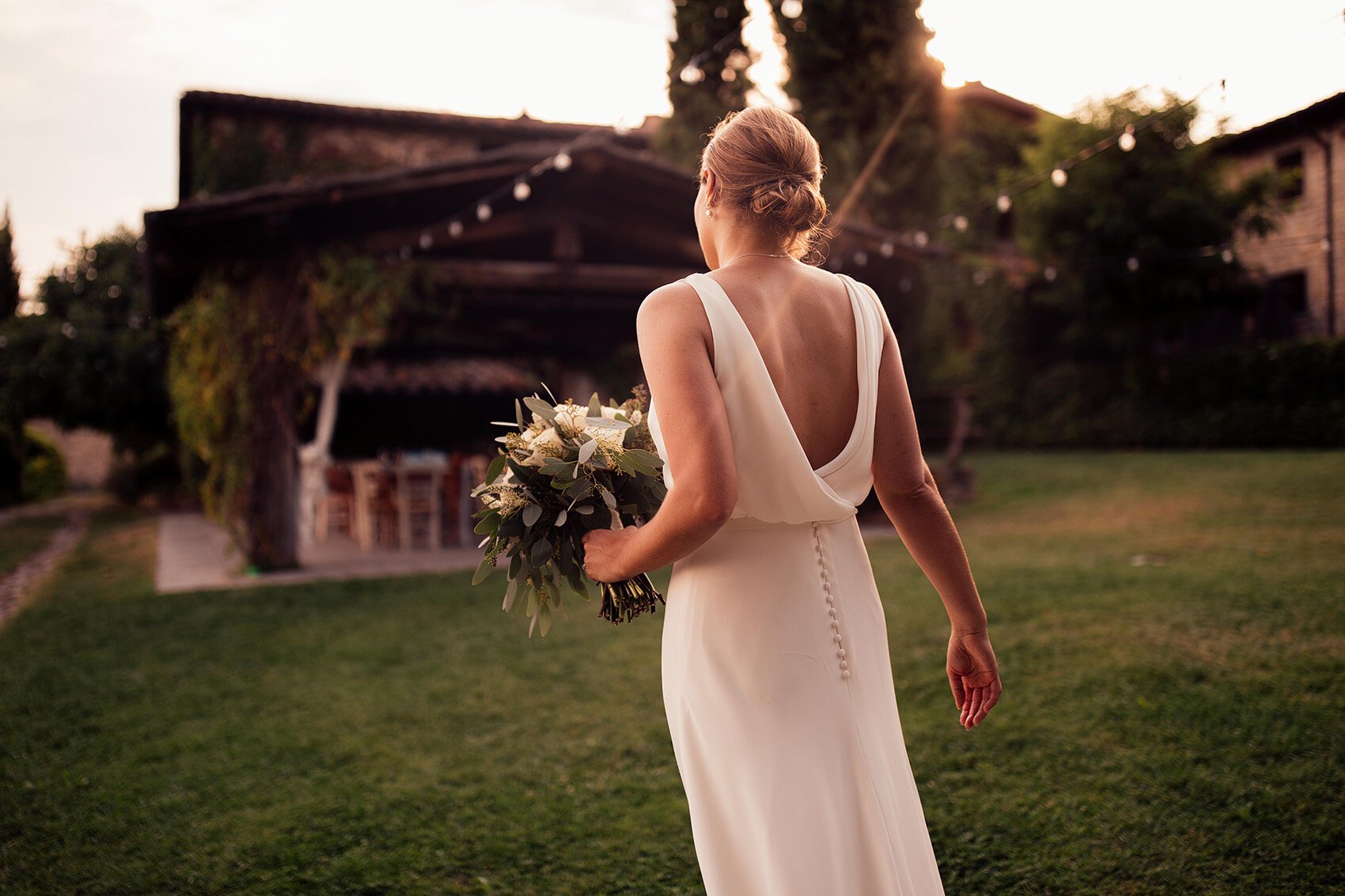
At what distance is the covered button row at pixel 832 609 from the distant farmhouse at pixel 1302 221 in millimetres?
17493

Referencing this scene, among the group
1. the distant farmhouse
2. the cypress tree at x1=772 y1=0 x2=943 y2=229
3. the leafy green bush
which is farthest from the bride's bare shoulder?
the leafy green bush

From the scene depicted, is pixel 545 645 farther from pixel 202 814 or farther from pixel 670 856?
pixel 670 856

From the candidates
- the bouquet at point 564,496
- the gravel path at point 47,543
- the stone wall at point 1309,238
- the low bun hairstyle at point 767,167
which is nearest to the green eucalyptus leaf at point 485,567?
the bouquet at point 564,496

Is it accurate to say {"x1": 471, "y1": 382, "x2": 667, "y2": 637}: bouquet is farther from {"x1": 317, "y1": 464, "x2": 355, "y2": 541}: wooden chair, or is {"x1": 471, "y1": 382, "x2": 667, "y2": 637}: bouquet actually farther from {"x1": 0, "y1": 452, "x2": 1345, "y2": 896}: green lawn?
{"x1": 317, "y1": 464, "x2": 355, "y2": 541}: wooden chair

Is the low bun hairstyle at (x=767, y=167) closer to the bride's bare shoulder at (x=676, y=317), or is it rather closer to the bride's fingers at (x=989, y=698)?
the bride's bare shoulder at (x=676, y=317)

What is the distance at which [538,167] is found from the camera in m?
7.68

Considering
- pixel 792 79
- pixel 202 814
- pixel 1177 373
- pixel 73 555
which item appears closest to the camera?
pixel 202 814

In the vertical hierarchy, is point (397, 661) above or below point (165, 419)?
below

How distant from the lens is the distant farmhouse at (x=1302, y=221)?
1634cm

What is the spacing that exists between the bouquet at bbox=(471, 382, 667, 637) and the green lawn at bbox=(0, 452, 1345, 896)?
1316 mm

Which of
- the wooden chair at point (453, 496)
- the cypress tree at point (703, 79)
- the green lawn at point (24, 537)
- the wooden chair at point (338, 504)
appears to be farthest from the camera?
the cypress tree at point (703, 79)

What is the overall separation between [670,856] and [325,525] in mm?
9816

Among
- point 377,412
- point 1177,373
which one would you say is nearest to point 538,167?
point 377,412

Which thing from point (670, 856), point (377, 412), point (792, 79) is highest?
point (792, 79)
